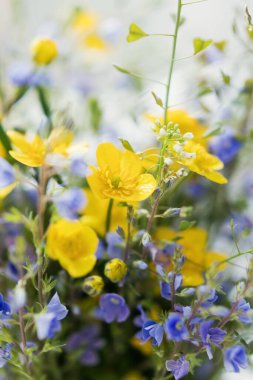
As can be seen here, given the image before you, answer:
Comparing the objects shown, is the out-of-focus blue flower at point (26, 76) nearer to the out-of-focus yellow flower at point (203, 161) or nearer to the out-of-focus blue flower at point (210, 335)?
the out-of-focus yellow flower at point (203, 161)

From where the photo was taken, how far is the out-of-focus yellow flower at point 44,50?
1.95 ft

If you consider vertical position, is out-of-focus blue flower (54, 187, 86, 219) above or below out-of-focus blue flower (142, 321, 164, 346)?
above

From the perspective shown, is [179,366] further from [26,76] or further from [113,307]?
[26,76]

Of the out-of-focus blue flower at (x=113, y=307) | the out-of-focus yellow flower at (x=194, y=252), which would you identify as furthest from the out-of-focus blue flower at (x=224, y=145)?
the out-of-focus blue flower at (x=113, y=307)

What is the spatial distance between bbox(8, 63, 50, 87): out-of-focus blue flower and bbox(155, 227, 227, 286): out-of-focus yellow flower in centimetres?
24

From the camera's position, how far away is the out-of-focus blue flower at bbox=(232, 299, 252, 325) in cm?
39

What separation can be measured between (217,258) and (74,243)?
0.48 ft

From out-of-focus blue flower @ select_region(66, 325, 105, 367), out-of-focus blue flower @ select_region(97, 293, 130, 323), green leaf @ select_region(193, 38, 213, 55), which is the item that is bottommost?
out-of-focus blue flower @ select_region(66, 325, 105, 367)

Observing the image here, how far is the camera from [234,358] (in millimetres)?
390

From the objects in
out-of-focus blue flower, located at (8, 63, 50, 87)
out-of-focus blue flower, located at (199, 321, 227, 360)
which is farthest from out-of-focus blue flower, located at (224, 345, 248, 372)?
out-of-focus blue flower, located at (8, 63, 50, 87)

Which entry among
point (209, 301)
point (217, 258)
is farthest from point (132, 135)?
point (209, 301)

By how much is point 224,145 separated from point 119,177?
0.17m

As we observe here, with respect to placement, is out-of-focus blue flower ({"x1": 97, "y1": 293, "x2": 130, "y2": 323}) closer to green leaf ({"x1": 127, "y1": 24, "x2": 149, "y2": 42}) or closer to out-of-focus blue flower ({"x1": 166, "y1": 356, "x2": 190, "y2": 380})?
out-of-focus blue flower ({"x1": 166, "y1": 356, "x2": 190, "y2": 380})

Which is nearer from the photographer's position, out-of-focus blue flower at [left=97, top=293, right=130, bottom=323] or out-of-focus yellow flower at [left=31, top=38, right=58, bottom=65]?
out-of-focus blue flower at [left=97, top=293, right=130, bottom=323]
